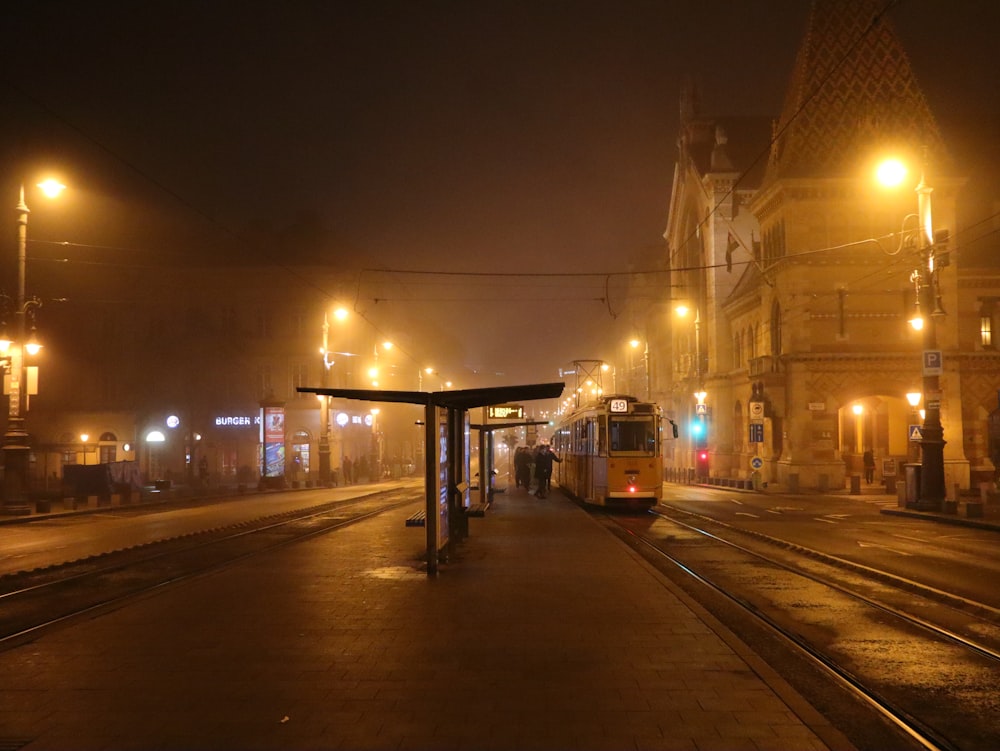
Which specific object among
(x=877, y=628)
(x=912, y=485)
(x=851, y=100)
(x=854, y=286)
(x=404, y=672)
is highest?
(x=851, y=100)

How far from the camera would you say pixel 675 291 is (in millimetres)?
72188

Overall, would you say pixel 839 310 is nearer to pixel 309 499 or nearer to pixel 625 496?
pixel 625 496

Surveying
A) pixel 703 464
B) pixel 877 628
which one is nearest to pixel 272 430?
pixel 703 464

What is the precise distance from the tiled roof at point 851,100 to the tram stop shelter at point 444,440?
32596 mm

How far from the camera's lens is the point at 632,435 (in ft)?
88.4

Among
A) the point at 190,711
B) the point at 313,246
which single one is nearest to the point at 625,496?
the point at 190,711

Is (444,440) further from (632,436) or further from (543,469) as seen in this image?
(543,469)

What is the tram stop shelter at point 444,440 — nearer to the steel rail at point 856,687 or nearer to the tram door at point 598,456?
the steel rail at point 856,687

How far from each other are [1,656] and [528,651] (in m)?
4.58

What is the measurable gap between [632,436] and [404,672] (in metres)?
20.1

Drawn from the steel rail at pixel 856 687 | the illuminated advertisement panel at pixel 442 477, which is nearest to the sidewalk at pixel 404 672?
the steel rail at pixel 856 687

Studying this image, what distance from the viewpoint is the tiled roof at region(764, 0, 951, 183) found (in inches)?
1727

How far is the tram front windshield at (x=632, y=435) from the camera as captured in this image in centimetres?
2695

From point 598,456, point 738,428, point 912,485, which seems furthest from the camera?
point 738,428
